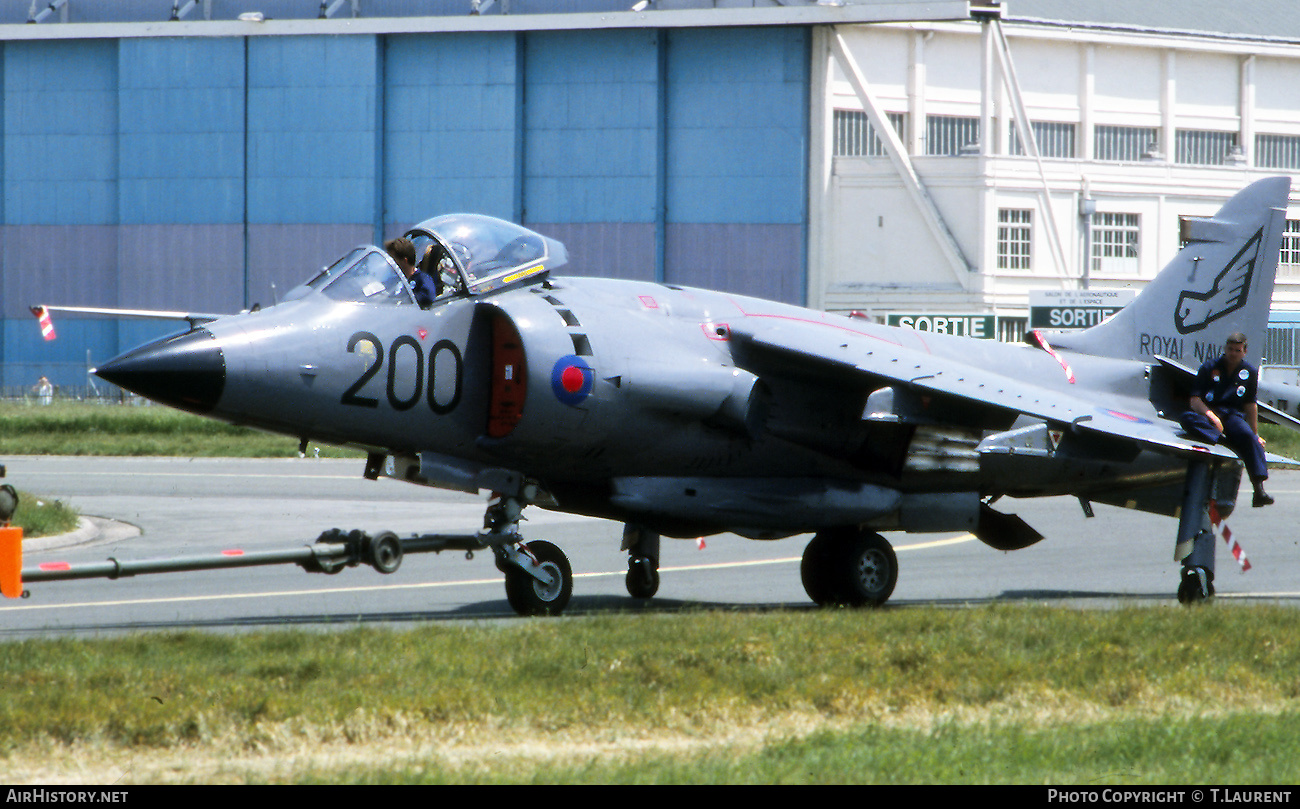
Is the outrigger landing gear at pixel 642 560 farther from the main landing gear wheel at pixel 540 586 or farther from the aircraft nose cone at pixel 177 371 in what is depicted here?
the aircraft nose cone at pixel 177 371

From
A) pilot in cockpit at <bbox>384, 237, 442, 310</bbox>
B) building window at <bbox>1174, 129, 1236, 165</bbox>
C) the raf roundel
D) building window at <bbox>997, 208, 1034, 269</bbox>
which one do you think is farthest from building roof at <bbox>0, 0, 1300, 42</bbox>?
the raf roundel

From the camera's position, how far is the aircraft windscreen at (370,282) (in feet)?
40.6

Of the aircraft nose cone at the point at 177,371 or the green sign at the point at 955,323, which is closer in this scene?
the aircraft nose cone at the point at 177,371

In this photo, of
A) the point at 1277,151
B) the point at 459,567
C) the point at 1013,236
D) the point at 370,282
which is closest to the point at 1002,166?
the point at 1013,236

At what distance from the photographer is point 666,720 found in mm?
8445

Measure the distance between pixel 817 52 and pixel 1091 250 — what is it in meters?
12.3

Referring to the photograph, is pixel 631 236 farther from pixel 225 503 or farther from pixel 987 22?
pixel 225 503

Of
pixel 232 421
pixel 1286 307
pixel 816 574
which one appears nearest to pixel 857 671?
pixel 816 574

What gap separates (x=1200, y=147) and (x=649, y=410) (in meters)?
54.1

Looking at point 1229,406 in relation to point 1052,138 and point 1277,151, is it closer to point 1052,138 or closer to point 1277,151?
point 1052,138

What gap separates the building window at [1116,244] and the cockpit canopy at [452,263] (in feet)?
149

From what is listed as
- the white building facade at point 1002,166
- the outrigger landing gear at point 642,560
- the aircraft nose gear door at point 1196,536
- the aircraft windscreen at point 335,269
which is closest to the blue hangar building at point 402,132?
the white building facade at point 1002,166

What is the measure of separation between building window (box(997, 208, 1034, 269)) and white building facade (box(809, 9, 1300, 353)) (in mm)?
62

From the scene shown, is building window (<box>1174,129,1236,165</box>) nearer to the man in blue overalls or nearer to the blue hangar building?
the blue hangar building
